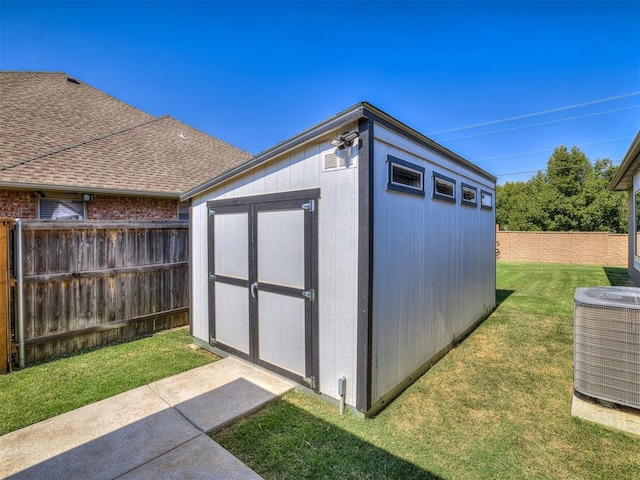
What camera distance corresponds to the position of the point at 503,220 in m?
26.7

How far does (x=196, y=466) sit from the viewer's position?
226cm

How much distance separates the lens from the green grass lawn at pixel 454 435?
7.47 ft

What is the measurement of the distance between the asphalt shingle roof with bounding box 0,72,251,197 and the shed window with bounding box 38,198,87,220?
1.77ft

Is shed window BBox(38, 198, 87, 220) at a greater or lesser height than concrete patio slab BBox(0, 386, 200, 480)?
greater

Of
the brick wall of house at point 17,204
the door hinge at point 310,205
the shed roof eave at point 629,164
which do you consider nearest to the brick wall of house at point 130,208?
the brick wall of house at point 17,204

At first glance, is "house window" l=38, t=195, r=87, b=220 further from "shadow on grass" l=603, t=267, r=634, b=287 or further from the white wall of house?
"shadow on grass" l=603, t=267, r=634, b=287

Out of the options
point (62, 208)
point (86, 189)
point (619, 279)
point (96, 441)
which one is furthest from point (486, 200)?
point (62, 208)

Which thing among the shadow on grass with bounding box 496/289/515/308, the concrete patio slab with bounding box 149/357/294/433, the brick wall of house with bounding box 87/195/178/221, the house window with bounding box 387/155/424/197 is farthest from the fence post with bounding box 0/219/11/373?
the shadow on grass with bounding box 496/289/515/308

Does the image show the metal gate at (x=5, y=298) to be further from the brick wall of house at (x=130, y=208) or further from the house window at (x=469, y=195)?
the house window at (x=469, y=195)

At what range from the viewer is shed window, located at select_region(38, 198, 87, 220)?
606 cm

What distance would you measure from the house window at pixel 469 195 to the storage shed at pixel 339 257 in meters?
0.35

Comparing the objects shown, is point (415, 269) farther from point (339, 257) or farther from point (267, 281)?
point (267, 281)

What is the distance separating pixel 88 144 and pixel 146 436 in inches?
284

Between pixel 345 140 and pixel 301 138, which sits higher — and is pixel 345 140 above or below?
below
